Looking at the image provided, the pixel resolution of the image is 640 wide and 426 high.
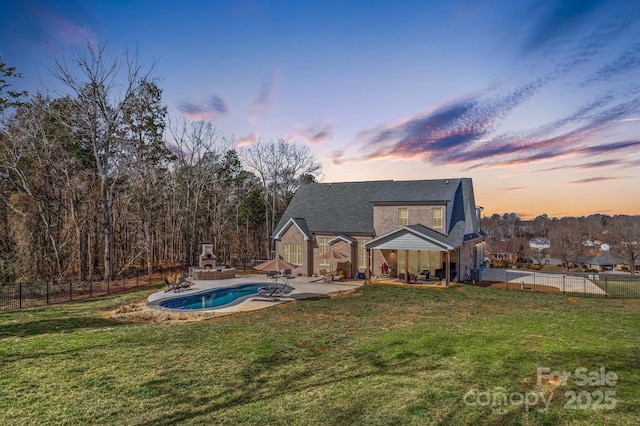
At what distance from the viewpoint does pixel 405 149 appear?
29.9 m

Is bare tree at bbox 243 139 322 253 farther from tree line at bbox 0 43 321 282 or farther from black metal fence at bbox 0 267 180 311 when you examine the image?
black metal fence at bbox 0 267 180 311

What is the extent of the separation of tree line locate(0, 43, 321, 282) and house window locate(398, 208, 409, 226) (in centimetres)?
1895

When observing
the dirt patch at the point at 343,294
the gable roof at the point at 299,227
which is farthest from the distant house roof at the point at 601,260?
the dirt patch at the point at 343,294

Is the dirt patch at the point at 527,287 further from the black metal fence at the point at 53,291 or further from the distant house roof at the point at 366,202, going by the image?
the black metal fence at the point at 53,291

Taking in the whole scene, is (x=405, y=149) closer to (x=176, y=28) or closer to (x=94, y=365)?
(x=176, y=28)

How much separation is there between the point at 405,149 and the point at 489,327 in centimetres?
2045

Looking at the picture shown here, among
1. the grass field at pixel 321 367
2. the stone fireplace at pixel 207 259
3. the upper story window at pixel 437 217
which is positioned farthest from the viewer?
the stone fireplace at pixel 207 259

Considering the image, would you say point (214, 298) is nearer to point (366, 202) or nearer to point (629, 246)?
point (366, 202)

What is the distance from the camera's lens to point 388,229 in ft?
79.8

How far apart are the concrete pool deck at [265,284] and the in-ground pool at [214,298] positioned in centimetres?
34

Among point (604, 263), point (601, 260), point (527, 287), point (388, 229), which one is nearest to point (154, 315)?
point (388, 229)

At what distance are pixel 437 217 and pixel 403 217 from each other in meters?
2.26

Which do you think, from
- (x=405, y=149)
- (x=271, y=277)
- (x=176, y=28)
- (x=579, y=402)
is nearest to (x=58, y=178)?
(x=176, y=28)

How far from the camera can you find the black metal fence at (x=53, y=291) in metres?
17.2
